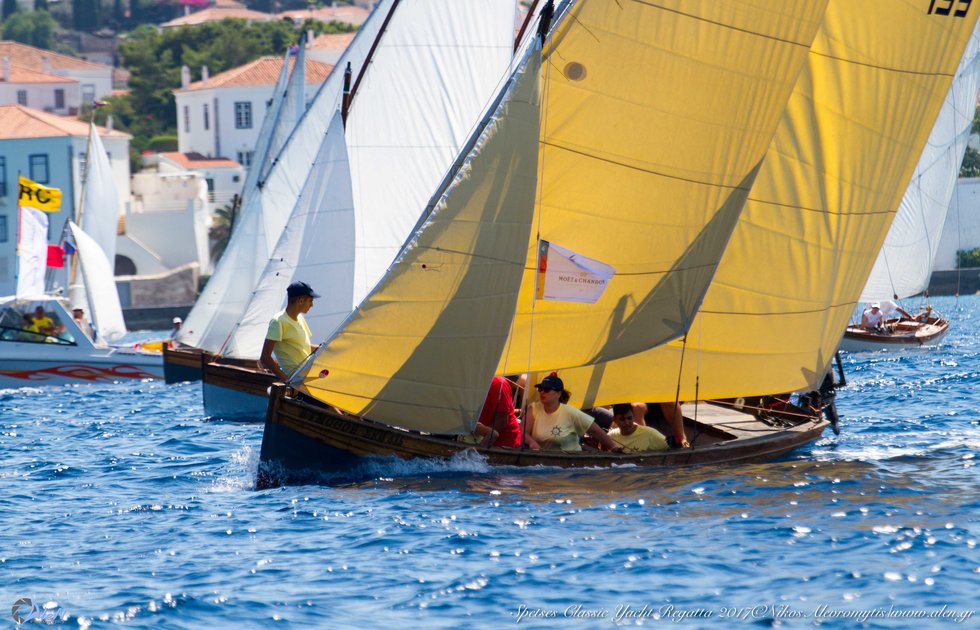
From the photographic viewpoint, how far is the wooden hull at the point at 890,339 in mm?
38281

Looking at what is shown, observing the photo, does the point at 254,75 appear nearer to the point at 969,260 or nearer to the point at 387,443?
the point at 969,260

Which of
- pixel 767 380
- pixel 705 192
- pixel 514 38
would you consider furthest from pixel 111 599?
pixel 514 38

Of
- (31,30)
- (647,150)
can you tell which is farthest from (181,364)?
(31,30)

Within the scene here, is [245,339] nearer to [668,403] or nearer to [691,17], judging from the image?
[668,403]

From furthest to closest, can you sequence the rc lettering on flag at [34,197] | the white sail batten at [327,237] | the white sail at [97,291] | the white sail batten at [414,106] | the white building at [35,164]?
the white building at [35,164] → the white sail at [97,291] → the rc lettering on flag at [34,197] → the white sail batten at [327,237] → the white sail batten at [414,106]

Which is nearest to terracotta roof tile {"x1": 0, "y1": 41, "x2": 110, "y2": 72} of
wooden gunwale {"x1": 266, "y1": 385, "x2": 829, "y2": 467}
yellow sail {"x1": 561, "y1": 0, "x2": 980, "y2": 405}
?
yellow sail {"x1": 561, "y1": 0, "x2": 980, "y2": 405}

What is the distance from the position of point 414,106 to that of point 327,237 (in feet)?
8.17

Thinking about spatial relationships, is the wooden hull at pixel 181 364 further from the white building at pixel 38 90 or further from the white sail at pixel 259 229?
the white building at pixel 38 90

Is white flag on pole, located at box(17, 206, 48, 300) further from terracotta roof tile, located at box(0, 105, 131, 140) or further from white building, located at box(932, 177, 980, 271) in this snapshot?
white building, located at box(932, 177, 980, 271)

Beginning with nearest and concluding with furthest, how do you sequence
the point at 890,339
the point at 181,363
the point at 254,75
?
the point at 181,363 < the point at 890,339 < the point at 254,75

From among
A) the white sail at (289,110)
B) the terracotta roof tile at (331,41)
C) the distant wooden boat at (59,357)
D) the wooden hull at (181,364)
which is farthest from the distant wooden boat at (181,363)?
the terracotta roof tile at (331,41)

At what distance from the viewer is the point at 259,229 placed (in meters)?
27.8

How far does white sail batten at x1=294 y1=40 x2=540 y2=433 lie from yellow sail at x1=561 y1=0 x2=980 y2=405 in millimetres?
2098

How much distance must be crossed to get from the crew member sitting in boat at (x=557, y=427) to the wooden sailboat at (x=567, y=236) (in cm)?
30
